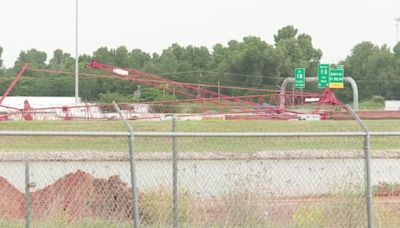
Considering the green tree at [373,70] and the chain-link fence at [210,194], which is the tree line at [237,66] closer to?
the green tree at [373,70]

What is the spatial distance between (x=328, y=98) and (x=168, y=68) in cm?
6199

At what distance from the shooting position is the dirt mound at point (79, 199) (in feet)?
30.7

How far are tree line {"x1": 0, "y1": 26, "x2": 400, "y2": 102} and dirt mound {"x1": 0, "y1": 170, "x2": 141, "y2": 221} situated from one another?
263 ft

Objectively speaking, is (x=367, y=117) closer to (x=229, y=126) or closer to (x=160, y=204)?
(x=229, y=126)

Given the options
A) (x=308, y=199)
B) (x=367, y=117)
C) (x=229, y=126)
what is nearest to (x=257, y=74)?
(x=367, y=117)

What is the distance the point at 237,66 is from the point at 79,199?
309ft

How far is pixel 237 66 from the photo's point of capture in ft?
338

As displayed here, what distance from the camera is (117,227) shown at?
915 centimetres

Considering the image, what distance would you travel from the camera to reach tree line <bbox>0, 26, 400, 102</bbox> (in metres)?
98.2

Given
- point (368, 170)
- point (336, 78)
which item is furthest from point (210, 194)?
point (336, 78)

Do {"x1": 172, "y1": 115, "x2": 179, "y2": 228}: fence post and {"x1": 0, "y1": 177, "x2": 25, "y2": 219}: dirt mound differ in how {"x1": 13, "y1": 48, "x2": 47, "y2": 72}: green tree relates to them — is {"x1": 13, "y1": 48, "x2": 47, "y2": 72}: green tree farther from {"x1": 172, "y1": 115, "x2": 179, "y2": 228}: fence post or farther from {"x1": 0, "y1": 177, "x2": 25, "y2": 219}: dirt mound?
{"x1": 172, "y1": 115, "x2": 179, "y2": 228}: fence post

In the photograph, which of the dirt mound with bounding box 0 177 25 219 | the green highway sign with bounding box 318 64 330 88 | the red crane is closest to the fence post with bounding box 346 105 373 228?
the dirt mound with bounding box 0 177 25 219

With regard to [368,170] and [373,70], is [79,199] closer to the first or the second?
[368,170]

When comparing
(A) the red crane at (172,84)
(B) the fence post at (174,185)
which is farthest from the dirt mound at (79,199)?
(A) the red crane at (172,84)
